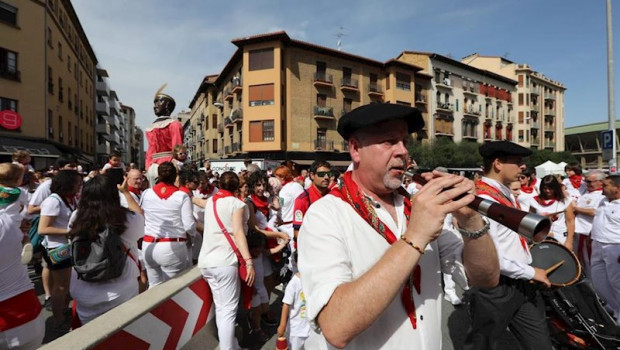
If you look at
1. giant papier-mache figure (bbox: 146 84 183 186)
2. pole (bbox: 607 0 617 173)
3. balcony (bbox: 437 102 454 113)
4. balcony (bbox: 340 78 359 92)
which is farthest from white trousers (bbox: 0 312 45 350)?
balcony (bbox: 437 102 454 113)

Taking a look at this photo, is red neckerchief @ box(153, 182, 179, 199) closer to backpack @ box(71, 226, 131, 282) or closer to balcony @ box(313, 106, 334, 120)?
backpack @ box(71, 226, 131, 282)

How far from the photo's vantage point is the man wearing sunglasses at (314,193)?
15.7 ft

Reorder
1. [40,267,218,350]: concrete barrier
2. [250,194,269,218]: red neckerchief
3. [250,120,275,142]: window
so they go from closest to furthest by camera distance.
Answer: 1. [40,267,218,350]: concrete barrier
2. [250,194,269,218]: red neckerchief
3. [250,120,275,142]: window

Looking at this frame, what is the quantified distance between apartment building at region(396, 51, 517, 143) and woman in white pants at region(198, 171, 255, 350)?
38.7m

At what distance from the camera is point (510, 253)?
9.84ft

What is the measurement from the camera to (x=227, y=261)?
3.69 m

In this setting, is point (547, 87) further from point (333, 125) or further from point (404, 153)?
point (404, 153)

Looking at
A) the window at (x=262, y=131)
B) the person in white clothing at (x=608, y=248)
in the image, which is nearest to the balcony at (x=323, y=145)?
the window at (x=262, y=131)

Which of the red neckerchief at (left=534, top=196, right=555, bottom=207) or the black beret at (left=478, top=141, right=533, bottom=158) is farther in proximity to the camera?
the red neckerchief at (left=534, top=196, right=555, bottom=207)

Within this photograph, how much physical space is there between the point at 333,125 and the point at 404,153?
32520 mm

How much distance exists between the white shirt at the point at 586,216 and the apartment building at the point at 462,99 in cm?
3484

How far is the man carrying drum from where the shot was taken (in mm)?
2959

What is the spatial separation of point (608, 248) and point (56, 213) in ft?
24.5

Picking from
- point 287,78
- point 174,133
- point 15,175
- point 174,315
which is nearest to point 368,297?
point 174,315
